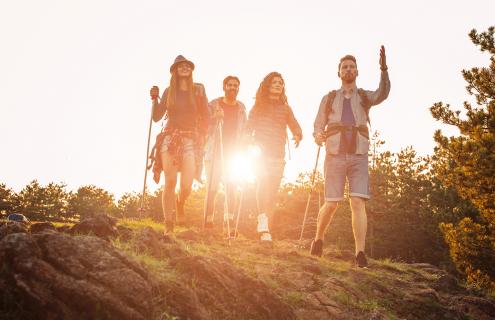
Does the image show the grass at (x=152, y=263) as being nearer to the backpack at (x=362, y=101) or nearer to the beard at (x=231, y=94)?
the backpack at (x=362, y=101)

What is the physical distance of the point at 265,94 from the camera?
7805 millimetres

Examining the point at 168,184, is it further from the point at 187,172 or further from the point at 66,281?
the point at 66,281

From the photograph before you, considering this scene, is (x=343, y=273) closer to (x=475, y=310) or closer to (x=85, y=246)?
(x=475, y=310)

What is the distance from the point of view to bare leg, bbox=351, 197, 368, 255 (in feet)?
20.8

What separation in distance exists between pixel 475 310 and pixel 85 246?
17.3 feet

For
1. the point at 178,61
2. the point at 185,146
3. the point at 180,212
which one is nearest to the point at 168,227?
the point at 180,212

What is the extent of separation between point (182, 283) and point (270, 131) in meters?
4.46

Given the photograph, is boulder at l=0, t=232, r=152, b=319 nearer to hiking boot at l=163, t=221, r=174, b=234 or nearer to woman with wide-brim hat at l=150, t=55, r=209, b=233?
hiking boot at l=163, t=221, r=174, b=234

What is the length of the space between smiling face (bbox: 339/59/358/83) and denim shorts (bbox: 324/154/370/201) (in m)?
1.25

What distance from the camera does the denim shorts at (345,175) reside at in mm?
6508

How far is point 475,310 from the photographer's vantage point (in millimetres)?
6016

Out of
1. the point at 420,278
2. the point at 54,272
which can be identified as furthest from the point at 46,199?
the point at 54,272

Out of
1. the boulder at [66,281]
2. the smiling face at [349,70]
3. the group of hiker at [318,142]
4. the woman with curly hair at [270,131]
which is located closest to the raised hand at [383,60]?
the group of hiker at [318,142]

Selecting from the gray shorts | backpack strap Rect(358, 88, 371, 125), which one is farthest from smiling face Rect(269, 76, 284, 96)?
the gray shorts
